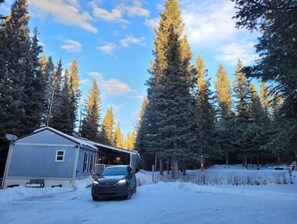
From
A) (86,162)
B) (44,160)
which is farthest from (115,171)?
(86,162)

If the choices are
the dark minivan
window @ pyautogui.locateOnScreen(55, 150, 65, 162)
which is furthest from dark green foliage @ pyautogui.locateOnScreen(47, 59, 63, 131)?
the dark minivan

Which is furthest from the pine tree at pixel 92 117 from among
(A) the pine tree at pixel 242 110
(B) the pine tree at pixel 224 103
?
(A) the pine tree at pixel 242 110

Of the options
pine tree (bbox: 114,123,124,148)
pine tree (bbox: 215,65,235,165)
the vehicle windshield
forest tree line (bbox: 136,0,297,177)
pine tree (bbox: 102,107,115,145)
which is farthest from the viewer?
pine tree (bbox: 114,123,124,148)

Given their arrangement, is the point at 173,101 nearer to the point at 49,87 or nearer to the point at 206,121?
the point at 206,121

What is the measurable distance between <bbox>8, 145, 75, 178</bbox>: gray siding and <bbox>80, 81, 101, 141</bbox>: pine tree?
30604 mm

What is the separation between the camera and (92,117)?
52.7 metres

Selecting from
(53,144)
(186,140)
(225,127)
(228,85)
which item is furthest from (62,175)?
(228,85)

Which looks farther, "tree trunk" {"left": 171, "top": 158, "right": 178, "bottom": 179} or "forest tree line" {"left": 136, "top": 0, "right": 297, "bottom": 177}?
"tree trunk" {"left": 171, "top": 158, "right": 178, "bottom": 179}

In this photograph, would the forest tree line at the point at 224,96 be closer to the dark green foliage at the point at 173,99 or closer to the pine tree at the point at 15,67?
the dark green foliage at the point at 173,99

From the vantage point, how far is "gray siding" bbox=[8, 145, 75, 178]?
20234 mm

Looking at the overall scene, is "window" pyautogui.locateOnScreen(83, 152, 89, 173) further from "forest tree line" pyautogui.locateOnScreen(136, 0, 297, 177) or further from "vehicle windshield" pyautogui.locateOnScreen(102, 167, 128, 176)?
"vehicle windshield" pyautogui.locateOnScreen(102, 167, 128, 176)

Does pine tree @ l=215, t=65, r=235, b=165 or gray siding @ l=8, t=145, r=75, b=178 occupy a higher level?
pine tree @ l=215, t=65, r=235, b=165

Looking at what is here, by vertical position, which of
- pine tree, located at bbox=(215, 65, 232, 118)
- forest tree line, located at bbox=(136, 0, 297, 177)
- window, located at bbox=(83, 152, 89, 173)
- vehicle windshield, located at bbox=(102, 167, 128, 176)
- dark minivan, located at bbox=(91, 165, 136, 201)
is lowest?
dark minivan, located at bbox=(91, 165, 136, 201)

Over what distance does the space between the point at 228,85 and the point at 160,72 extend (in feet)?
84.1
